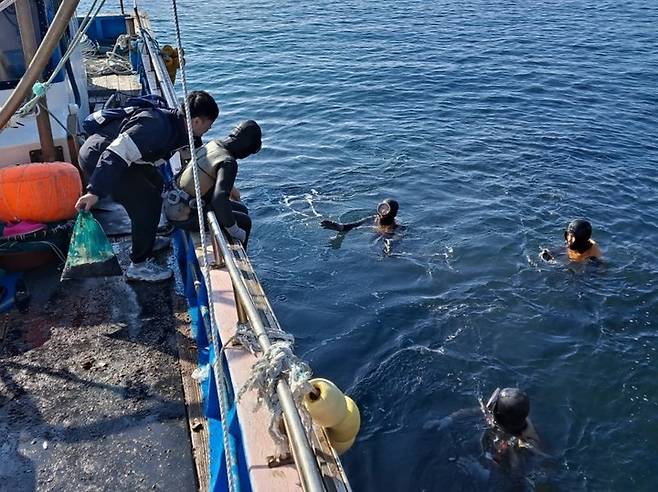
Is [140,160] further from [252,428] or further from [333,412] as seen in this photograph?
[333,412]

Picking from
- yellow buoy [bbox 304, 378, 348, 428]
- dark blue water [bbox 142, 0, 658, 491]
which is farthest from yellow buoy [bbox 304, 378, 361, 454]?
dark blue water [bbox 142, 0, 658, 491]

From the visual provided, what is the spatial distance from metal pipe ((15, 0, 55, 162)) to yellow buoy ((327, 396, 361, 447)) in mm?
3711

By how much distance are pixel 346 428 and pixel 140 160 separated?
10.7 ft

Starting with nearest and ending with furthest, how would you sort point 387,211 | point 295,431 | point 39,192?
point 295,431 < point 39,192 < point 387,211

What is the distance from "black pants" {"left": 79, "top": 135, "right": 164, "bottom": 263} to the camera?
224 inches

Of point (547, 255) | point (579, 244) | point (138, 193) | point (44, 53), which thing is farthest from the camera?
point (547, 255)

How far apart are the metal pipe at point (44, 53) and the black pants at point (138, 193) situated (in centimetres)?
119

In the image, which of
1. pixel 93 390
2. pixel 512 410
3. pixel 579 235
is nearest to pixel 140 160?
pixel 93 390

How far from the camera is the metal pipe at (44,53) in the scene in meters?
3.71

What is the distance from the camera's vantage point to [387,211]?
10.0m

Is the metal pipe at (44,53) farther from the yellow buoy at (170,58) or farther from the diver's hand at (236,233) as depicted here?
the yellow buoy at (170,58)

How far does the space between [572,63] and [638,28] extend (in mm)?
5561

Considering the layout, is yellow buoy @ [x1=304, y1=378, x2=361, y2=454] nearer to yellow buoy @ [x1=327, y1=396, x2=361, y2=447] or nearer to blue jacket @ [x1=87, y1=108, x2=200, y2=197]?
yellow buoy @ [x1=327, y1=396, x2=361, y2=447]

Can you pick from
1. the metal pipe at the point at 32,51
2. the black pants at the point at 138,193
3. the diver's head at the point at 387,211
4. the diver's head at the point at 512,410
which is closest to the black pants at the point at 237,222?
the black pants at the point at 138,193
